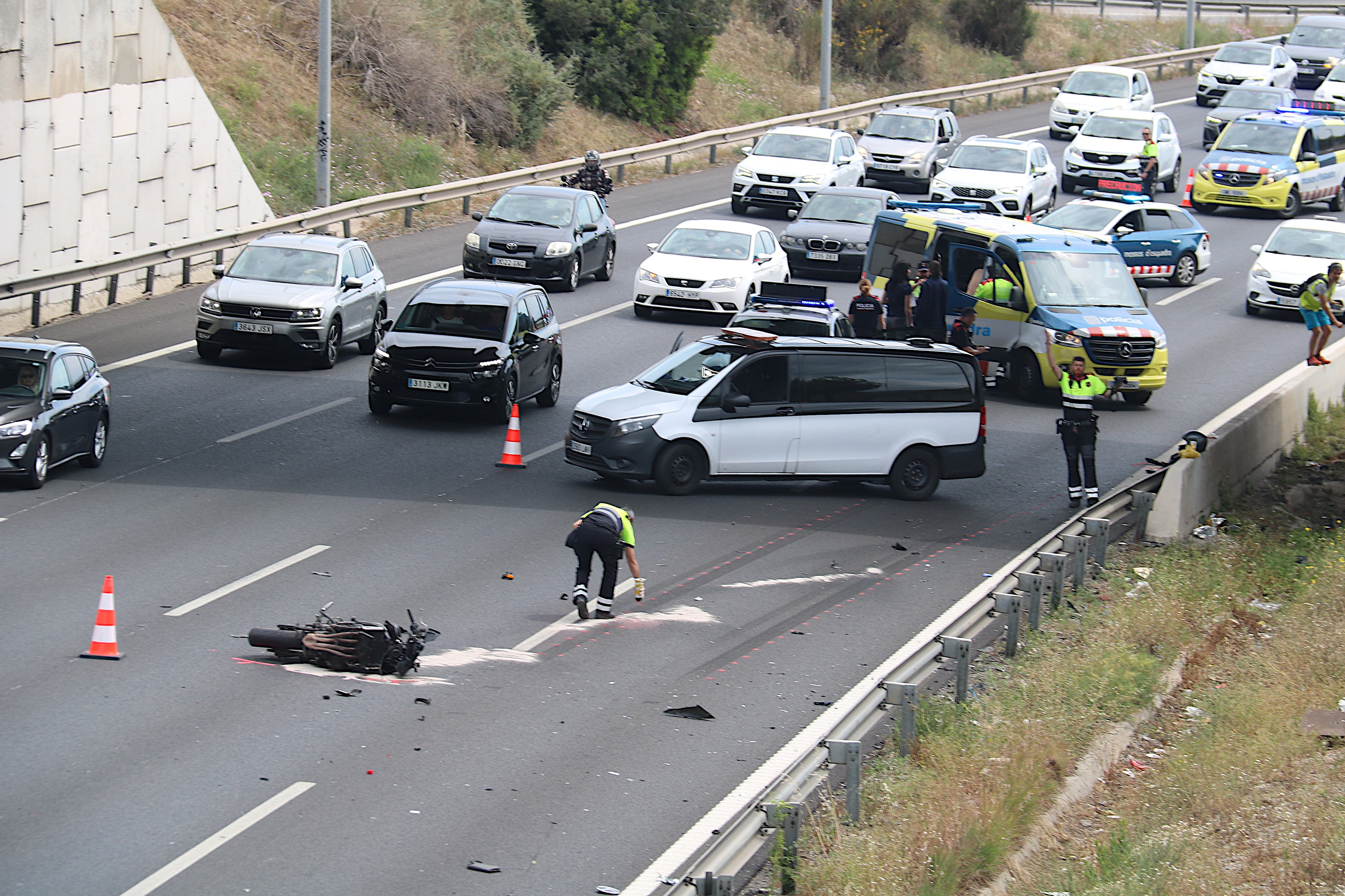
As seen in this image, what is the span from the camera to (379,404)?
22406 millimetres

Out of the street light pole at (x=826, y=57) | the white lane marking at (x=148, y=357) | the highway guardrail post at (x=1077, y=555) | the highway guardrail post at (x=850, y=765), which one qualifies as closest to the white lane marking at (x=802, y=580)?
the highway guardrail post at (x=1077, y=555)

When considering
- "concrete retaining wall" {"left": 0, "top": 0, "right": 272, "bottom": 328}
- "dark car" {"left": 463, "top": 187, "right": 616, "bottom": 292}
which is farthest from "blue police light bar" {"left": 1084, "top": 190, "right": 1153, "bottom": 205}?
"concrete retaining wall" {"left": 0, "top": 0, "right": 272, "bottom": 328}

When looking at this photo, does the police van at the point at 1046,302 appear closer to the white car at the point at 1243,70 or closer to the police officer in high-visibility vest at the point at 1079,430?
the police officer in high-visibility vest at the point at 1079,430

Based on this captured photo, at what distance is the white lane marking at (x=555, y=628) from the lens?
14.2 m

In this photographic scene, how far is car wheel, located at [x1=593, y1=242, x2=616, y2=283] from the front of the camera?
3225 cm

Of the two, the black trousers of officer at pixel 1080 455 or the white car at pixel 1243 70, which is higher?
the white car at pixel 1243 70

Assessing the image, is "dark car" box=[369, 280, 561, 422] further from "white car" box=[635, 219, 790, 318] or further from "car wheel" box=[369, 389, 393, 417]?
"white car" box=[635, 219, 790, 318]

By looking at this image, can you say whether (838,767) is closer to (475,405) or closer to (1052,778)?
(1052,778)

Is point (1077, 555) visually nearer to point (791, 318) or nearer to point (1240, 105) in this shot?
point (791, 318)

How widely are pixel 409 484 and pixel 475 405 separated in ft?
9.33

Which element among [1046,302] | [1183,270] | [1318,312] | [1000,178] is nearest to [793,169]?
[1000,178]

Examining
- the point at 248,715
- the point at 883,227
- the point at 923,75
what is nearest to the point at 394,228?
the point at 883,227

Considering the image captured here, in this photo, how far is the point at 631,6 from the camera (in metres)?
48.2

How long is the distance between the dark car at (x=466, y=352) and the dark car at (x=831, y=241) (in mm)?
10226
